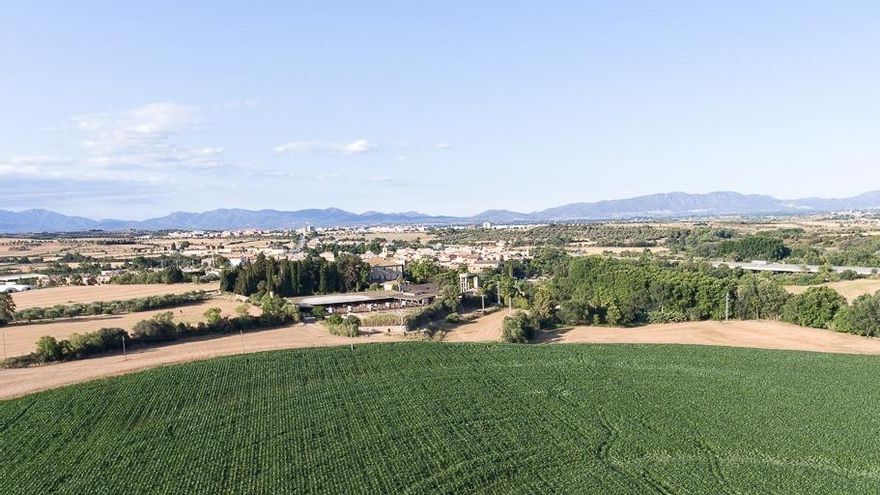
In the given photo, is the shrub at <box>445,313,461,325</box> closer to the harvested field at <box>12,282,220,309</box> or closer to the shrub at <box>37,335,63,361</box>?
the shrub at <box>37,335,63,361</box>

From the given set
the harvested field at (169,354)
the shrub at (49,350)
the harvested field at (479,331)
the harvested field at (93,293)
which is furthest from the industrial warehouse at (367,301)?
the shrub at (49,350)

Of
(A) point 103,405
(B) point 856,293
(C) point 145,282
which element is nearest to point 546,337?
(A) point 103,405

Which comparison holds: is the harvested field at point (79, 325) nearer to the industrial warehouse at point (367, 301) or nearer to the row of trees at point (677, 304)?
the industrial warehouse at point (367, 301)

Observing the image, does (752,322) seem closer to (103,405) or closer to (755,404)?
(755,404)

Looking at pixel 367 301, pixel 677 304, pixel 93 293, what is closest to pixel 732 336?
pixel 677 304

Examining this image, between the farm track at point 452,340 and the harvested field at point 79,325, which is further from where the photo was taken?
the harvested field at point 79,325

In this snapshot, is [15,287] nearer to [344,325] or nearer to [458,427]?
[344,325]
